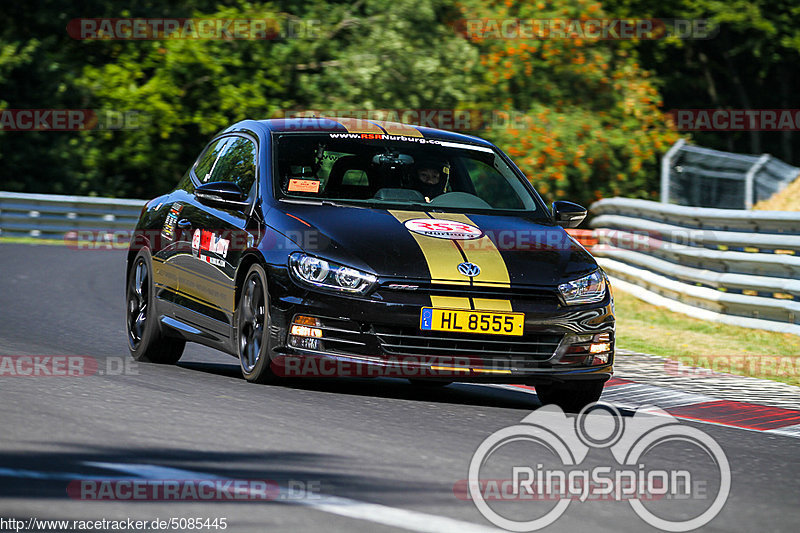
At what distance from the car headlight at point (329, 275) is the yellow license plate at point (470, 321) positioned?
37 centimetres

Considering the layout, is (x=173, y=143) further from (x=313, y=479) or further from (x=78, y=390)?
(x=313, y=479)

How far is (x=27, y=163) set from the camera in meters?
31.0

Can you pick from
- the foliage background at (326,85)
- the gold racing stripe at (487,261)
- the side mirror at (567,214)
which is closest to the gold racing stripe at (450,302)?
the gold racing stripe at (487,261)

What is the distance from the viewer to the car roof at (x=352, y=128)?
9445 mm

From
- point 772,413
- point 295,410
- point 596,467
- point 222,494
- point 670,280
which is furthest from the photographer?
point 670,280

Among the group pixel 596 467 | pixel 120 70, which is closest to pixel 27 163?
pixel 120 70

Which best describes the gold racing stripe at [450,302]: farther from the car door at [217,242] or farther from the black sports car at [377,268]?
the car door at [217,242]

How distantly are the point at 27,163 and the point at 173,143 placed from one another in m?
3.20

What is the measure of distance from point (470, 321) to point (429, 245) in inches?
21.2

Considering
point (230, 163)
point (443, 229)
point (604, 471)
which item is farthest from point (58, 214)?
point (604, 471)

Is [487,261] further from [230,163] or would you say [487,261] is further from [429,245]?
[230,163]

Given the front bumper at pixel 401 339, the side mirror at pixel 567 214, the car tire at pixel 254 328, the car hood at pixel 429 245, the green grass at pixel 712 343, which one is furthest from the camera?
the green grass at pixel 712 343

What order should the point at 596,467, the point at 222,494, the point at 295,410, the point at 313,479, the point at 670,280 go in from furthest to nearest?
the point at 670,280 → the point at 295,410 → the point at 596,467 → the point at 313,479 → the point at 222,494

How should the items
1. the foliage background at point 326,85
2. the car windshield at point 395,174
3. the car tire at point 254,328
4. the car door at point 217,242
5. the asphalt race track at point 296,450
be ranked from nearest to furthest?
the asphalt race track at point 296,450 → the car tire at point 254,328 → the car door at point 217,242 → the car windshield at point 395,174 → the foliage background at point 326,85
